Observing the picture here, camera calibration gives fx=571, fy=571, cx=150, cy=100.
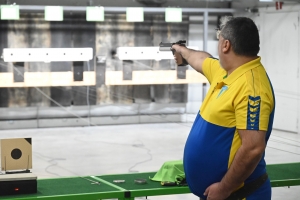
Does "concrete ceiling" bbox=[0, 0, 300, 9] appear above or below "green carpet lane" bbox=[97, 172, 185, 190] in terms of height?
above

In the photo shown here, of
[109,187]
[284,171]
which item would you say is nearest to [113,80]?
[284,171]

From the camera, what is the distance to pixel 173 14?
9.18 m

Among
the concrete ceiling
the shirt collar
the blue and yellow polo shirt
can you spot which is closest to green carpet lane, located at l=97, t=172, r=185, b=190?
the blue and yellow polo shirt

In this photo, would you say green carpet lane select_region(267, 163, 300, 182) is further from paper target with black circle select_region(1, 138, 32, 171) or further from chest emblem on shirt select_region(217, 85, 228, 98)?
chest emblem on shirt select_region(217, 85, 228, 98)

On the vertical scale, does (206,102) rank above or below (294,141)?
above

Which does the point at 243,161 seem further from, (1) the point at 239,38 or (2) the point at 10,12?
(2) the point at 10,12

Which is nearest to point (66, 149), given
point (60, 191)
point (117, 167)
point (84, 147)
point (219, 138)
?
point (84, 147)

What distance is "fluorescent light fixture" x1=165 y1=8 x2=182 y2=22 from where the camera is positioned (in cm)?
914

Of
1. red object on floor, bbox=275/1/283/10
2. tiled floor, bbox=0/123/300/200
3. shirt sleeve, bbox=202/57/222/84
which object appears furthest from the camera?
red object on floor, bbox=275/1/283/10

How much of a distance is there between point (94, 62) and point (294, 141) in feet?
11.8

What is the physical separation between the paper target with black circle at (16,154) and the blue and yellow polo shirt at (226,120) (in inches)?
54.5

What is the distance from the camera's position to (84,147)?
752cm

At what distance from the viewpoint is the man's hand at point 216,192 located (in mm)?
2139

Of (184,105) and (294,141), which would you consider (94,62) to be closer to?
(184,105)
